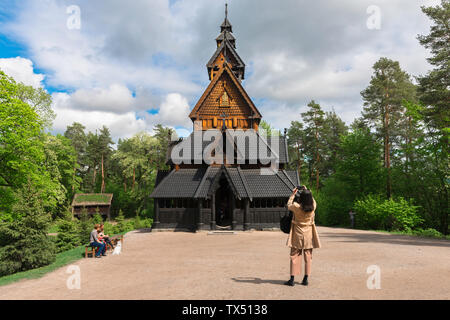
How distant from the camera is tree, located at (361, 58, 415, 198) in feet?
91.1

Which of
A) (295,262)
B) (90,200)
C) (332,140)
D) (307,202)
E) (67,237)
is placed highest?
(332,140)

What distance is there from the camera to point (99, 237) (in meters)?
10.5

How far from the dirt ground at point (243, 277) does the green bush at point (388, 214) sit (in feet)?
39.5

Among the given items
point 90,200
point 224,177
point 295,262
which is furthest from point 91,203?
point 295,262

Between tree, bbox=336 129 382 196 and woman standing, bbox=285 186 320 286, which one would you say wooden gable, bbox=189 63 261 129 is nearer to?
tree, bbox=336 129 382 196

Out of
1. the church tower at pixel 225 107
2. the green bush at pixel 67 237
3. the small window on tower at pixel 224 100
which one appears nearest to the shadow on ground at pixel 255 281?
the green bush at pixel 67 237

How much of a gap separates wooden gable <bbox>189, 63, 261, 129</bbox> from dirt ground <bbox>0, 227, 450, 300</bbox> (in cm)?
1581

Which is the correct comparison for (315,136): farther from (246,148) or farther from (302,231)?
(302,231)

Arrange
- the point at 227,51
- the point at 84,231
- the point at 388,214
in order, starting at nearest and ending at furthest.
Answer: the point at 84,231 < the point at 388,214 < the point at 227,51

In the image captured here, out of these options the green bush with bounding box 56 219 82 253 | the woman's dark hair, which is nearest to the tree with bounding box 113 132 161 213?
the green bush with bounding box 56 219 82 253

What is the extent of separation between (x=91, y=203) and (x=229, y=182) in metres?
31.6

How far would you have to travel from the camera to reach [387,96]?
28.4 metres

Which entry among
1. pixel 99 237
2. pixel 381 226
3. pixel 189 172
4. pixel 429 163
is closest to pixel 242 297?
pixel 99 237
